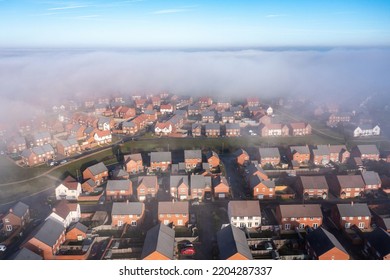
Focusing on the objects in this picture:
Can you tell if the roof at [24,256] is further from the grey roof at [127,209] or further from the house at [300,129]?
the house at [300,129]

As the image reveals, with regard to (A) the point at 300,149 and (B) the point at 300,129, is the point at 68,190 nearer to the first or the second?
(A) the point at 300,149

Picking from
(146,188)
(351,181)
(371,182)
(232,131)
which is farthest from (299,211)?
(232,131)

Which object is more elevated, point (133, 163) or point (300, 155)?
point (133, 163)

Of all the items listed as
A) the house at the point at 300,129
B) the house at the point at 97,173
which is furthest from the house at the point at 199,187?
the house at the point at 300,129

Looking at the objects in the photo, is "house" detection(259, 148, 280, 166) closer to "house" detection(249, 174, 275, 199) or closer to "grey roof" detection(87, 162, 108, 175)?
"house" detection(249, 174, 275, 199)

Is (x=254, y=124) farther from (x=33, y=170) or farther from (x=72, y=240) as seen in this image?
(x=72, y=240)

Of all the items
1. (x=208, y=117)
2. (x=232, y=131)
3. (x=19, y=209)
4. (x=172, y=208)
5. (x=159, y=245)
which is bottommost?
(x=208, y=117)
